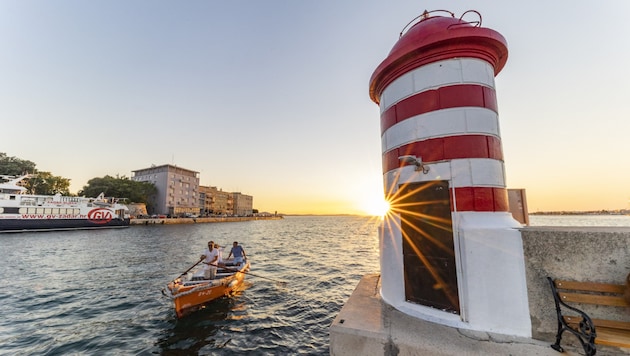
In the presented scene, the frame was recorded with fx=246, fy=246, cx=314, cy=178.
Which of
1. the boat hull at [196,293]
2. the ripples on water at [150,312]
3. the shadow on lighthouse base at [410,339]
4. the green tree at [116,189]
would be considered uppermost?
the green tree at [116,189]

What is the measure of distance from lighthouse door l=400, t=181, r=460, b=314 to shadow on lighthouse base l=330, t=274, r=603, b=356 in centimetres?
41

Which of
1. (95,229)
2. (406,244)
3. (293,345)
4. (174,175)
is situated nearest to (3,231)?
(95,229)

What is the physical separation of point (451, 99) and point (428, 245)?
2.30 metres

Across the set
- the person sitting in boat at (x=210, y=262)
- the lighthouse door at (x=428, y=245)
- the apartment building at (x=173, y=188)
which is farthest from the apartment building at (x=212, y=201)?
the lighthouse door at (x=428, y=245)

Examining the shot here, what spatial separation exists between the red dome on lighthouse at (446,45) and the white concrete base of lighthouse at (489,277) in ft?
8.17

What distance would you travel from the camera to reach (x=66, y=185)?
6638cm

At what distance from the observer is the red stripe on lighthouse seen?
376cm

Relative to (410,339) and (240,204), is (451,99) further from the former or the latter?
(240,204)

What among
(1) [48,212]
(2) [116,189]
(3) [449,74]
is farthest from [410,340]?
(2) [116,189]

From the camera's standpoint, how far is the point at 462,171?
3.63 metres

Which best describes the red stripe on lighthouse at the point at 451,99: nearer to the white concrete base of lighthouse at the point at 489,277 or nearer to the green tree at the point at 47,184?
the white concrete base of lighthouse at the point at 489,277

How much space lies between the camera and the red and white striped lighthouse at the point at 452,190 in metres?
3.28

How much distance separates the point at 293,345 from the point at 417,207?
6.08 meters

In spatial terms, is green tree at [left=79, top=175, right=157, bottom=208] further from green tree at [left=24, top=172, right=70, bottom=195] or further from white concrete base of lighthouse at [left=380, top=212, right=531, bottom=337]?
white concrete base of lighthouse at [left=380, top=212, right=531, bottom=337]
